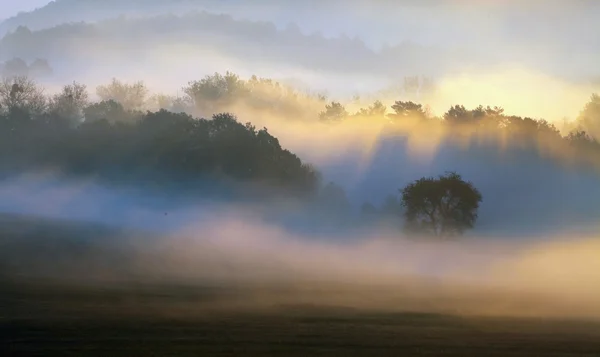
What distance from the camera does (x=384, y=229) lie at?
44.0 m

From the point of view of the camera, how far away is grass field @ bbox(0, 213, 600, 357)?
25734mm

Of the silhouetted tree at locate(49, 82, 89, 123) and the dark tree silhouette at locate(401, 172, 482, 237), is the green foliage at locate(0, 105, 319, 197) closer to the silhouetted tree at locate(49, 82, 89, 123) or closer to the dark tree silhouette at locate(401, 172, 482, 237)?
the silhouetted tree at locate(49, 82, 89, 123)

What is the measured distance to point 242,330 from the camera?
28.5 m

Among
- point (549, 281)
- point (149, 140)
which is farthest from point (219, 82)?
point (549, 281)

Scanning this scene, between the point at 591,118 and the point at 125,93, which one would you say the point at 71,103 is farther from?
the point at 591,118

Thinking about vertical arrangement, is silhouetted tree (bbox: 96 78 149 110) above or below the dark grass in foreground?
above

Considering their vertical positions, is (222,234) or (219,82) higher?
(219,82)

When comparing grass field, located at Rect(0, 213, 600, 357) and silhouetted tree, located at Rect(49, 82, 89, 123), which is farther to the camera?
silhouetted tree, located at Rect(49, 82, 89, 123)

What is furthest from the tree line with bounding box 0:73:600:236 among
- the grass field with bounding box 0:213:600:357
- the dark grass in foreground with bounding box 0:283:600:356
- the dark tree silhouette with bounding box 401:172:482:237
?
the dark grass in foreground with bounding box 0:283:600:356

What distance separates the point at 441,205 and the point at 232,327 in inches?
742

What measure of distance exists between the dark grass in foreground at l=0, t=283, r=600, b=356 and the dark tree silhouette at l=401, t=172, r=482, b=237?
10902 mm

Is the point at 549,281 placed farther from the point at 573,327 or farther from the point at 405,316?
the point at 405,316

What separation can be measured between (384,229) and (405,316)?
12295 millimetres

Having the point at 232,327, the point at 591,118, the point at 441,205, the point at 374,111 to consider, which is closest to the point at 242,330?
the point at 232,327
